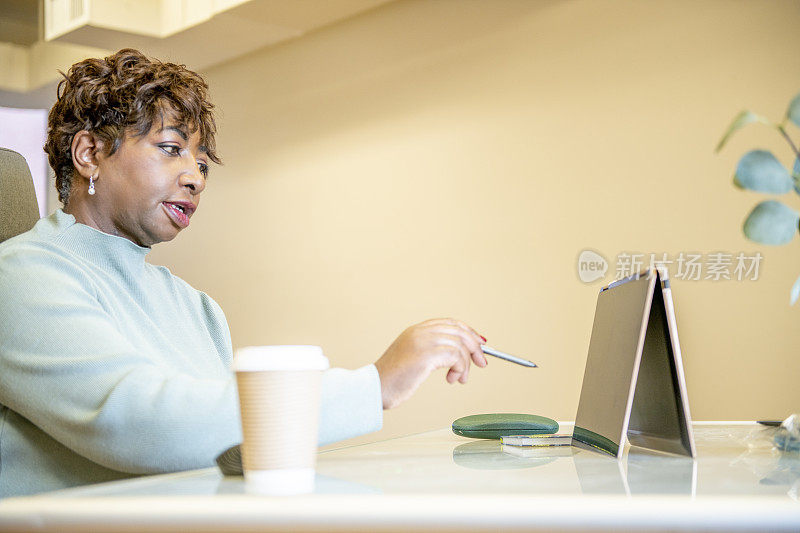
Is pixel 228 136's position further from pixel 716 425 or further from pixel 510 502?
pixel 510 502

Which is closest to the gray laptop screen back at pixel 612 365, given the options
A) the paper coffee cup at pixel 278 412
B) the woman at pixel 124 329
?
the woman at pixel 124 329

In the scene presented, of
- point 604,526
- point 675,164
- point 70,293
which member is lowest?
point 604,526

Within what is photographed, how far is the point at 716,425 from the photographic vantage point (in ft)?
4.62

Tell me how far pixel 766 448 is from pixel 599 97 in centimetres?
210

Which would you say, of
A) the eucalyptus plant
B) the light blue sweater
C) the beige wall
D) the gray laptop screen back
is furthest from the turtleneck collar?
the beige wall

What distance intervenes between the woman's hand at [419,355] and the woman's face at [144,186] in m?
0.59

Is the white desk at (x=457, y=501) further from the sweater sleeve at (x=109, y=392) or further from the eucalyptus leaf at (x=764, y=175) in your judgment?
the eucalyptus leaf at (x=764, y=175)

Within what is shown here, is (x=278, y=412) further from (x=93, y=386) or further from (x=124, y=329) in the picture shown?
(x=124, y=329)

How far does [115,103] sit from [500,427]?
0.81m

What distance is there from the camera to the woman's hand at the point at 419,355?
0.90 metres

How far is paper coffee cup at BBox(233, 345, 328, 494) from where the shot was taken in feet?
1.94

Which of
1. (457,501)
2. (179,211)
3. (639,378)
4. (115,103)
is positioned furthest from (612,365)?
(115,103)

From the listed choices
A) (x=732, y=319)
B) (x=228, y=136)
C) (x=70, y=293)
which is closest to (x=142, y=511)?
(x=70, y=293)

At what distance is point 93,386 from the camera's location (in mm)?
878
